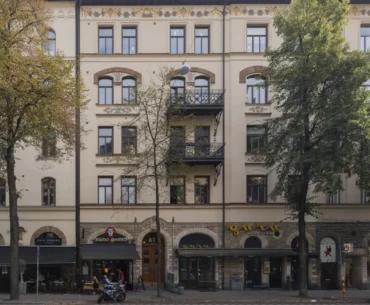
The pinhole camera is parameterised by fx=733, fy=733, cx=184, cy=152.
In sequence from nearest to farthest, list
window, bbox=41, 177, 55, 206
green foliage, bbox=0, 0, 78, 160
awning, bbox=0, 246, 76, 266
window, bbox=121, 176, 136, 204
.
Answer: green foliage, bbox=0, 0, 78, 160 < awning, bbox=0, 246, 76, 266 < window, bbox=41, 177, 55, 206 < window, bbox=121, 176, 136, 204

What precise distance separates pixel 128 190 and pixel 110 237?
3292 millimetres

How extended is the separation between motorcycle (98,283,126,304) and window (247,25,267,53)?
19.1 m

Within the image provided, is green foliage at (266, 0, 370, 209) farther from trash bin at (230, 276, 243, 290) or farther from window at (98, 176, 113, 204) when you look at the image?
window at (98, 176, 113, 204)

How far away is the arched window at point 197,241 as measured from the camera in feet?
156

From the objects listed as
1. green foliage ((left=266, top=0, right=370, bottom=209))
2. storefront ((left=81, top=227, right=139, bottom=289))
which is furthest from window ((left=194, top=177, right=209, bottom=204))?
green foliage ((left=266, top=0, right=370, bottom=209))

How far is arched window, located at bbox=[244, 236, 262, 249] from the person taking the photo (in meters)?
47.6

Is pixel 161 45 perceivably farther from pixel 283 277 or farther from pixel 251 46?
pixel 283 277

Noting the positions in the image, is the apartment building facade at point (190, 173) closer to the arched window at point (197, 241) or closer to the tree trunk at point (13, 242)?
the arched window at point (197, 241)

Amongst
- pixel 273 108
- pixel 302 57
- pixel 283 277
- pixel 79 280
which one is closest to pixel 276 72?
pixel 302 57

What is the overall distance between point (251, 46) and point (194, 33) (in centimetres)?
389

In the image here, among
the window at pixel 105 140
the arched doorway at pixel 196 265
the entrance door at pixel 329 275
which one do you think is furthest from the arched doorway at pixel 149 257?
the entrance door at pixel 329 275

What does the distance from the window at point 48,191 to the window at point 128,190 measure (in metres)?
4.55

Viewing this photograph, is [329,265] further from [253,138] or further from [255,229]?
[253,138]

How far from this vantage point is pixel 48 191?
157 ft
